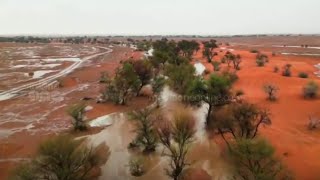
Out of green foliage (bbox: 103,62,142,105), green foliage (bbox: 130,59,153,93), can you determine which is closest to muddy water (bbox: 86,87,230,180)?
green foliage (bbox: 103,62,142,105)

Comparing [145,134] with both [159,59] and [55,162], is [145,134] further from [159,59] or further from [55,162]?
[159,59]

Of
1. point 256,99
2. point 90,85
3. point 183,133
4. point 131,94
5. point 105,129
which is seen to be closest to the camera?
point 183,133

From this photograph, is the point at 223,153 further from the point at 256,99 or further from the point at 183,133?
the point at 256,99

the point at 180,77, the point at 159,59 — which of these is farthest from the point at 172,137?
the point at 159,59

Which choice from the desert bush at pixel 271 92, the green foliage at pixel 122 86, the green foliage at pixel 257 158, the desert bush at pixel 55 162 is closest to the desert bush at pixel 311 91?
the desert bush at pixel 271 92

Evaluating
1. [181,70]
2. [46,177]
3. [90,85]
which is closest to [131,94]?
[181,70]

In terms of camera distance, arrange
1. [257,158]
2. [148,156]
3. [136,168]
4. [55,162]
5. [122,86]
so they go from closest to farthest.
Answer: [55,162], [257,158], [136,168], [148,156], [122,86]

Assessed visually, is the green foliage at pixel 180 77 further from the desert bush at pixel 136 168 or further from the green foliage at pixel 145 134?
the desert bush at pixel 136 168

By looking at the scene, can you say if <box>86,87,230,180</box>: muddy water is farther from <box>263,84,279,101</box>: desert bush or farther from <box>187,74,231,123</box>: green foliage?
<box>263,84,279,101</box>: desert bush
